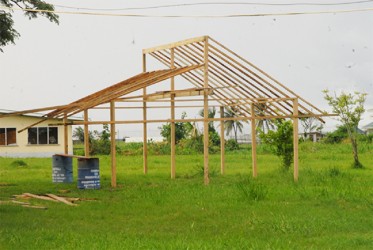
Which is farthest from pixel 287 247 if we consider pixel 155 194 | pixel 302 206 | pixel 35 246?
pixel 155 194

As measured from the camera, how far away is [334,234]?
9.83 metres

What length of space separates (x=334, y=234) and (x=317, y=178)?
7.54 metres

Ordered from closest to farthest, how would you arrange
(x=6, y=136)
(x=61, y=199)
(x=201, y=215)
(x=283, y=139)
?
(x=201, y=215) → (x=61, y=199) → (x=283, y=139) → (x=6, y=136)

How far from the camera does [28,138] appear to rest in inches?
1347

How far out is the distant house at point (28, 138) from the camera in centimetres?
3381

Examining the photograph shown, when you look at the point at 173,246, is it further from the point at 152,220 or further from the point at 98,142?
the point at 98,142

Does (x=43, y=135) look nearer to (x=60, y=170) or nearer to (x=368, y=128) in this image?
(x=60, y=170)

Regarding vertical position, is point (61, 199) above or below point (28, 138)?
below

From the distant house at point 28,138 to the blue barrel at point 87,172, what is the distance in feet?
55.0

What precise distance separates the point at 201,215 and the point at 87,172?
5.90 metres

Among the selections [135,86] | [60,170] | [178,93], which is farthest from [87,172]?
[178,93]

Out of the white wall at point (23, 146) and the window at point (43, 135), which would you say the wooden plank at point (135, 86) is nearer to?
the white wall at point (23, 146)

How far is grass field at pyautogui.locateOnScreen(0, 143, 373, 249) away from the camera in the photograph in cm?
927

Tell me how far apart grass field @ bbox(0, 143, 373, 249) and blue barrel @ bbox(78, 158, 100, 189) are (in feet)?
1.17
